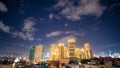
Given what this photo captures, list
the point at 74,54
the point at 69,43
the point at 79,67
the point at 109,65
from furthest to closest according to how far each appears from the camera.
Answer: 1. the point at 69,43
2. the point at 74,54
3. the point at 79,67
4. the point at 109,65

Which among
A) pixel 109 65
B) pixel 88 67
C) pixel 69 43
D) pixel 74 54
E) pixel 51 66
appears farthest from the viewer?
pixel 69 43

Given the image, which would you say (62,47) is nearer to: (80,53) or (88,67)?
(80,53)

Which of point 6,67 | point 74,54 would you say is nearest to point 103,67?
point 6,67

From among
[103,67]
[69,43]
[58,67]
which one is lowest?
[58,67]

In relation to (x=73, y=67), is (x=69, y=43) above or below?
above

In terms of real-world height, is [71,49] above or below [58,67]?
above

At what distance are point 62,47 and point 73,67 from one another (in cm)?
14489

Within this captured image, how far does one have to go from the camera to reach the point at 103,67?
40344 mm

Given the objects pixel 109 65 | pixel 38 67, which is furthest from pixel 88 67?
pixel 38 67

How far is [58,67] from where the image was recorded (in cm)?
7912

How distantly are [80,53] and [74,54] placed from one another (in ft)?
71.8

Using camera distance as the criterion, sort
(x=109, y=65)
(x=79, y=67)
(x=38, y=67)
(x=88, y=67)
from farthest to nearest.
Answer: (x=38, y=67) < (x=79, y=67) < (x=88, y=67) < (x=109, y=65)

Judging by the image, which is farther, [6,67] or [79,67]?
[79,67]

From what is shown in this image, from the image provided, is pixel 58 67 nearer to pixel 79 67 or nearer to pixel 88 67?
pixel 79 67
